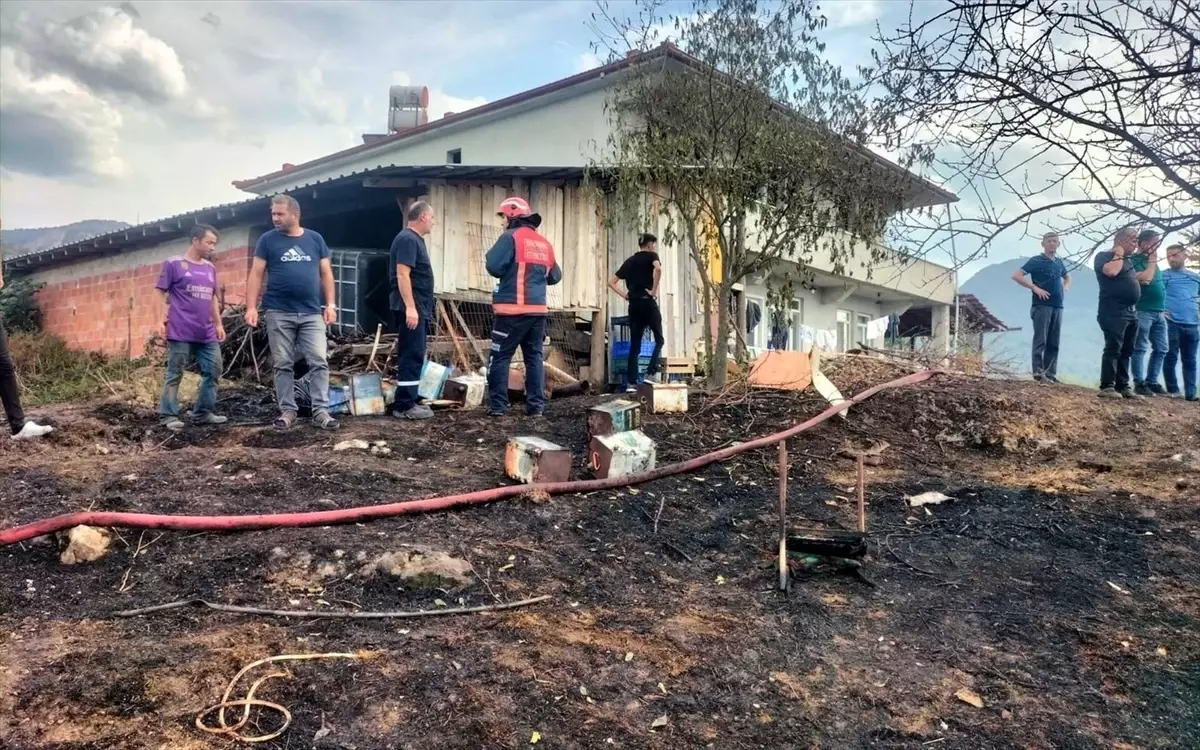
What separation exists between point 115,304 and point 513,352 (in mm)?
9577

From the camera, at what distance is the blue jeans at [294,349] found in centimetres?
568

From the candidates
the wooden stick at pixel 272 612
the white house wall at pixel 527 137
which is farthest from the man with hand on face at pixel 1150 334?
the white house wall at pixel 527 137

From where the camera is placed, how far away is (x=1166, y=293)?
8766 millimetres

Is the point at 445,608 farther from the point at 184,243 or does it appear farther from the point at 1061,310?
the point at 184,243

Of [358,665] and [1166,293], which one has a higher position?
[1166,293]

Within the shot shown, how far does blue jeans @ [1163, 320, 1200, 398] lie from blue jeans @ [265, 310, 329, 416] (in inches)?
353

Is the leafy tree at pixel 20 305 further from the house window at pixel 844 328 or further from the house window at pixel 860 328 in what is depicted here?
the house window at pixel 860 328

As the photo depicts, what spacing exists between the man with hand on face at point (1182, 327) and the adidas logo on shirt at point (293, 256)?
8.81m

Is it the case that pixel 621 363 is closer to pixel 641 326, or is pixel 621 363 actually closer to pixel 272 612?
pixel 641 326

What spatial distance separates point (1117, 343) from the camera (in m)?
8.01

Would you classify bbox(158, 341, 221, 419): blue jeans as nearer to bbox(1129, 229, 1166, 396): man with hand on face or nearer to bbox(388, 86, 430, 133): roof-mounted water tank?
bbox(1129, 229, 1166, 396): man with hand on face

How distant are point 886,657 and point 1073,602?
3.84 ft

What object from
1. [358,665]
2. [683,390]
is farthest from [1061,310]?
[358,665]

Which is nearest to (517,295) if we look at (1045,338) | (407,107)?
(1045,338)
